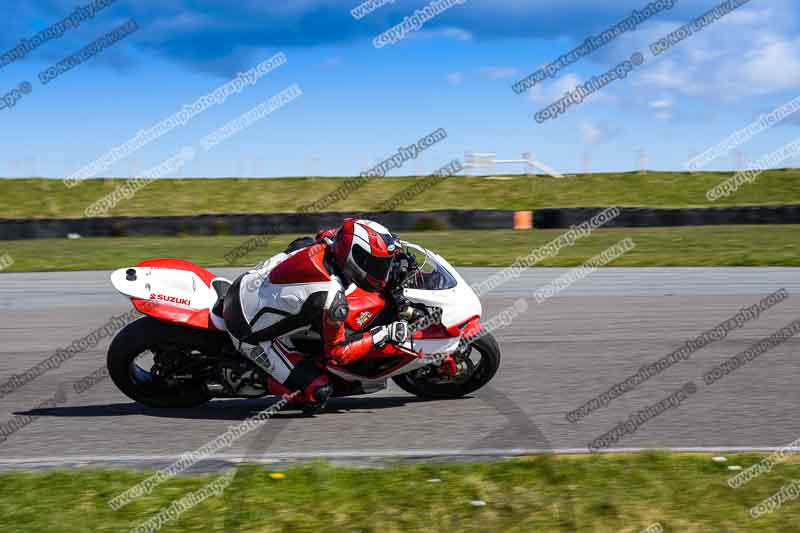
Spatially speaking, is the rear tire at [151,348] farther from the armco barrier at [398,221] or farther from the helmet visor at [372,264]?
the armco barrier at [398,221]

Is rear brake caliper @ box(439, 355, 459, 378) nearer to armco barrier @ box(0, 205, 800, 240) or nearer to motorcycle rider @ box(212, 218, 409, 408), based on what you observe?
motorcycle rider @ box(212, 218, 409, 408)

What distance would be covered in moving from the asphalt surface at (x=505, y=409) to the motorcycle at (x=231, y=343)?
0.74 ft

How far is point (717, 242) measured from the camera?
2108cm

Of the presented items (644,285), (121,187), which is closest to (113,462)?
(644,285)

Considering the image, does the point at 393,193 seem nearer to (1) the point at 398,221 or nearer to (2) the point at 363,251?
(1) the point at 398,221

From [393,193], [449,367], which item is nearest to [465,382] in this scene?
[449,367]

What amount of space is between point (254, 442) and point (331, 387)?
2.50 feet

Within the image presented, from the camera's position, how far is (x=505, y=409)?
6.90 metres

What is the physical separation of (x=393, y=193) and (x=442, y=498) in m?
31.9

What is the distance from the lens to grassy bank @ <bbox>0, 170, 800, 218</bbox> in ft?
112

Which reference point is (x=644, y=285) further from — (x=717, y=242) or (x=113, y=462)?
(x=113, y=462)

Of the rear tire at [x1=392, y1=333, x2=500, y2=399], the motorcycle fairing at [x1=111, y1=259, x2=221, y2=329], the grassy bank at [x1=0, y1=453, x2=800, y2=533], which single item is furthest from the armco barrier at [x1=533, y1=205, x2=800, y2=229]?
the grassy bank at [x1=0, y1=453, x2=800, y2=533]

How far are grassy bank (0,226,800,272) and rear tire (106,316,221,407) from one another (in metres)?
11.3

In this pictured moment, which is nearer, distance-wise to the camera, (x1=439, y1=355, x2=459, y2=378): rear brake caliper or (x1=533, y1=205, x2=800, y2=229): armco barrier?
(x1=439, y1=355, x2=459, y2=378): rear brake caliper
